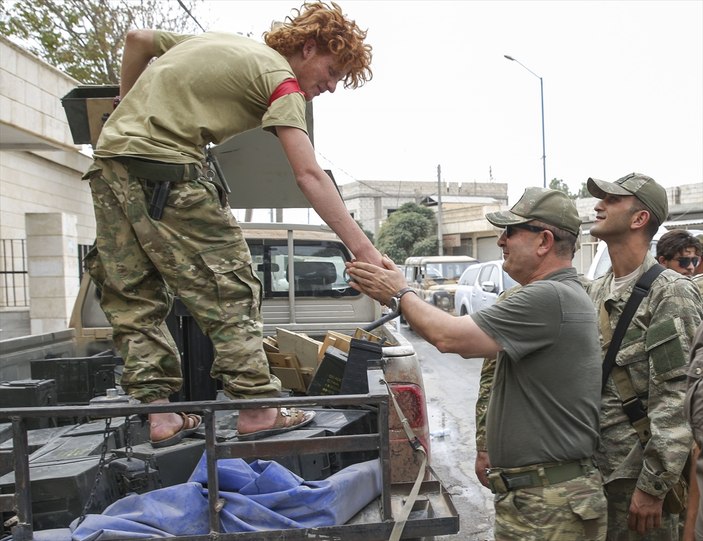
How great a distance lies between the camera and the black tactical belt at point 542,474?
6.68ft

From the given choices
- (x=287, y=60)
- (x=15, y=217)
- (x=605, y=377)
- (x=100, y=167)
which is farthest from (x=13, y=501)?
(x=15, y=217)

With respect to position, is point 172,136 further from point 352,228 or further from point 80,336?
point 80,336

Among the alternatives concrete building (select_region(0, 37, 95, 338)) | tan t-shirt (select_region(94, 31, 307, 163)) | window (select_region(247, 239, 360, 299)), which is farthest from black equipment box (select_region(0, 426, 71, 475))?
concrete building (select_region(0, 37, 95, 338))

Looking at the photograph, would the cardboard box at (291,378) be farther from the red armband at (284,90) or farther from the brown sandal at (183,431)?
the red armband at (284,90)

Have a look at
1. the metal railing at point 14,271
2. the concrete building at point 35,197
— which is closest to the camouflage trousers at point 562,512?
the concrete building at point 35,197

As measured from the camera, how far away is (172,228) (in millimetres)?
2172

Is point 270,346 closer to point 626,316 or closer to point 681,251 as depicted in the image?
point 626,316

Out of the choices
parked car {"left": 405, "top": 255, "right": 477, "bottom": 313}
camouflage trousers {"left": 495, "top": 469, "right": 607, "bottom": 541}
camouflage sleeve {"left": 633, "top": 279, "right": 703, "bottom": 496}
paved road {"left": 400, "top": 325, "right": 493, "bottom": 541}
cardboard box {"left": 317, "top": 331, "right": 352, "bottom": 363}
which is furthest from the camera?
parked car {"left": 405, "top": 255, "right": 477, "bottom": 313}

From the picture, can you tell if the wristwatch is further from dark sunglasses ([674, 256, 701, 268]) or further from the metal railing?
the metal railing

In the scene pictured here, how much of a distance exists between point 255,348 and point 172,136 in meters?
0.78

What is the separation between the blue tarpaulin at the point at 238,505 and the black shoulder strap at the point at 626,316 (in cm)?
113

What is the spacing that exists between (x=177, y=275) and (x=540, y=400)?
1285mm

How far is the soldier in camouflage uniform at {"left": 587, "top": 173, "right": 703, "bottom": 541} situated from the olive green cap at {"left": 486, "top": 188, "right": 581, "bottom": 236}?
0.51m

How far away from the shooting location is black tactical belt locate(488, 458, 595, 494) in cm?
204
